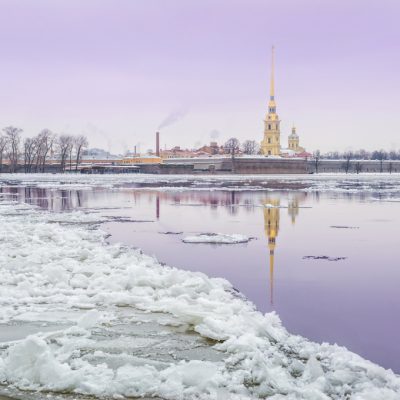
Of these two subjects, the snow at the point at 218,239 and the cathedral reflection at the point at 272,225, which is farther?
the snow at the point at 218,239

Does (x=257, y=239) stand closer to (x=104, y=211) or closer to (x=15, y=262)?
(x=15, y=262)

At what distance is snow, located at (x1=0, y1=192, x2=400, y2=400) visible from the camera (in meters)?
4.96

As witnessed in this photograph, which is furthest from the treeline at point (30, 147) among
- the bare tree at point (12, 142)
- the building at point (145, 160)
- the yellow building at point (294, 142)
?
the yellow building at point (294, 142)

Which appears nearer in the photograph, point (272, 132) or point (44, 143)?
point (44, 143)

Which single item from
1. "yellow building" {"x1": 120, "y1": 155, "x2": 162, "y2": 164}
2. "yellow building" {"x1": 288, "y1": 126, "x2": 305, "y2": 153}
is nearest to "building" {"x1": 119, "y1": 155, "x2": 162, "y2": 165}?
"yellow building" {"x1": 120, "y1": 155, "x2": 162, "y2": 164}

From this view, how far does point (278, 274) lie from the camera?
10133 mm

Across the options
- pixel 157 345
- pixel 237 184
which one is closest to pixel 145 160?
pixel 237 184

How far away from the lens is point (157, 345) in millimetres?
6145

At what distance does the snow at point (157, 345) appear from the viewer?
496 cm

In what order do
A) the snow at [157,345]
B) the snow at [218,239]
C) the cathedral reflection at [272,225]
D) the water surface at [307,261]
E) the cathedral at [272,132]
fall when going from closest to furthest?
1. the snow at [157,345]
2. the water surface at [307,261]
3. the cathedral reflection at [272,225]
4. the snow at [218,239]
5. the cathedral at [272,132]

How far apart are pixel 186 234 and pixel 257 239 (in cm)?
234

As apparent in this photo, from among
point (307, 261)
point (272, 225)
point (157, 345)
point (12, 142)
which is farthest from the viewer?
point (12, 142)

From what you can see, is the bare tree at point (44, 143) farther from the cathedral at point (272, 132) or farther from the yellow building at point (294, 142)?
the yellow building at point (294, 142)

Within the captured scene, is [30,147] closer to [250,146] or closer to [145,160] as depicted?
[145,160]
